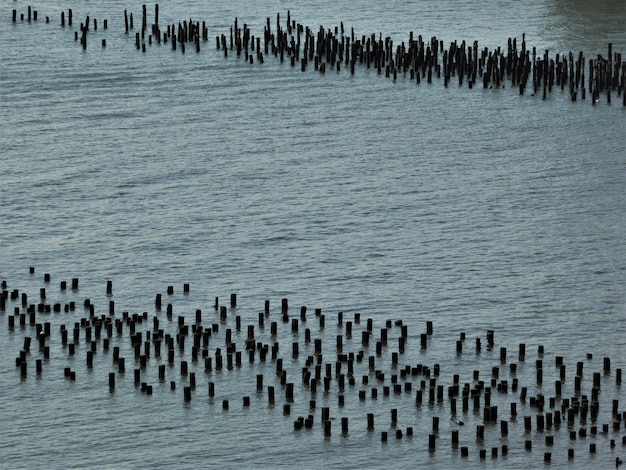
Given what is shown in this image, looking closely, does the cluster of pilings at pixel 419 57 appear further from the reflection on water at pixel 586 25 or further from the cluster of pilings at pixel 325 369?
the cluster of pilings at pixel 325 369

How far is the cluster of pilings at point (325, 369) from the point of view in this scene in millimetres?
37719

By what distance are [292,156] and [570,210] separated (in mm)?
9857

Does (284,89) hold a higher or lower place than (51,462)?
higher

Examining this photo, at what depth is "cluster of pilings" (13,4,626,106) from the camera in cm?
6862

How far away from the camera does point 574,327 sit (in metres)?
44.3

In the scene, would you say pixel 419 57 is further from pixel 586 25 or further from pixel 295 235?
pixel 295 235

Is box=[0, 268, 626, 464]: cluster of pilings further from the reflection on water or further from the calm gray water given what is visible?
the reflection on water

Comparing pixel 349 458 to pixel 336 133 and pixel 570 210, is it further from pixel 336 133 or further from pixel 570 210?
pixel 336 133

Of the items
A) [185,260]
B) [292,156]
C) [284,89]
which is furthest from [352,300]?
[284,89]

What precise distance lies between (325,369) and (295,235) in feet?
35.2

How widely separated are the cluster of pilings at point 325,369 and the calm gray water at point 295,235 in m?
0.13

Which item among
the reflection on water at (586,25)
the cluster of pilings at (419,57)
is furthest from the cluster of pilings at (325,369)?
the reflection on water at (586,25)

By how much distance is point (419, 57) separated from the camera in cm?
7119

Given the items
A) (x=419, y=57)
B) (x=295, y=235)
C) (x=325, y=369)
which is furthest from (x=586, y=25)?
(x=325, y=369)
